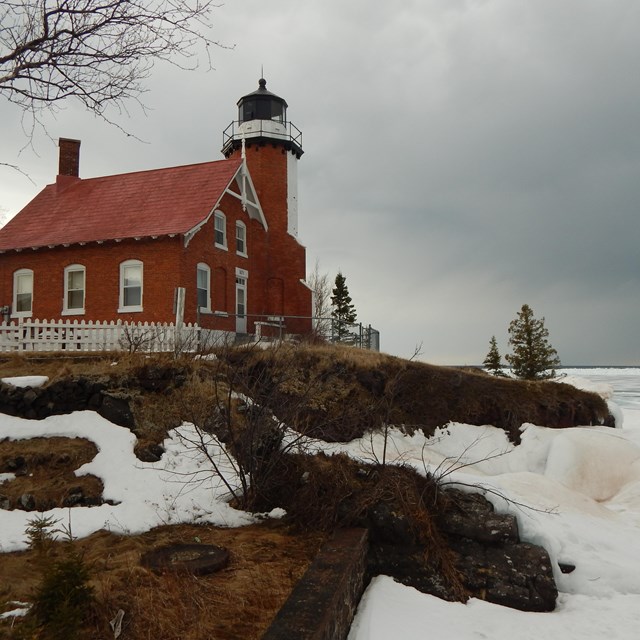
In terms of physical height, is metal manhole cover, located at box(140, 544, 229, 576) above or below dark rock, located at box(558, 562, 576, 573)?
above

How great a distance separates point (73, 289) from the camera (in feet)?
67.0

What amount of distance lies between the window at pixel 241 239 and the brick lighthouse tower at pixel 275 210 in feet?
3.21

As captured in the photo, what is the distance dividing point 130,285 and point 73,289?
2766mm

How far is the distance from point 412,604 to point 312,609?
1848 mm

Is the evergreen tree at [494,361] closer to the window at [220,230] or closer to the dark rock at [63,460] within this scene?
the window at [220,230]

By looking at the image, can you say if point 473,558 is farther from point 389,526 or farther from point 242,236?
point 242,236

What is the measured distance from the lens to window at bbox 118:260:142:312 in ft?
63.7

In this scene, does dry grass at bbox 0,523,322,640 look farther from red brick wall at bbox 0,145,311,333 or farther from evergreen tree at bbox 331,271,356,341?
evergreen tree at bbox 331,271,356,341

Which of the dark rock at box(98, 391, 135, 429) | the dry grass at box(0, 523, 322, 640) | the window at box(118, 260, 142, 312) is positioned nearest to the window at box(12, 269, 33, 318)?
the window at box(118, 260, 142, 312)

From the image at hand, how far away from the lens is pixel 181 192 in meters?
21.0

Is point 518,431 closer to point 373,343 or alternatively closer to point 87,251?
point 373,343

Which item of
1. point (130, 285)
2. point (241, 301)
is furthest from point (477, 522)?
point (241, 301)

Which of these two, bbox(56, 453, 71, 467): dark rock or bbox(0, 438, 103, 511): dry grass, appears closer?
bbox(0, 438, 103, 511): dry grass

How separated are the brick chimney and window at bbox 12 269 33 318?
5644mm
